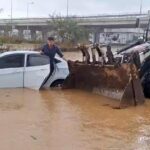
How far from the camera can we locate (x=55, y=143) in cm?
808

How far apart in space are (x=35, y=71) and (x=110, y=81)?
263 centimetres

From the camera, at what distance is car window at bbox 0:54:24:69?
1462cm

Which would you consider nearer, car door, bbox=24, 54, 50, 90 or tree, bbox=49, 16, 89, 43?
car door, bbox=24, 54, 50, 90

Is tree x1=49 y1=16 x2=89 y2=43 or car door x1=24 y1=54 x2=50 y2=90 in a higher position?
car door x1=24 y1=54 x2=50 y2=90

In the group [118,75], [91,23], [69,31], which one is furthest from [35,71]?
[91,23]

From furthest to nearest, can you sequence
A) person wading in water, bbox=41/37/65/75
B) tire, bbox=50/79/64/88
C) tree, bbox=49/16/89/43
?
tree, bbox=49/16/89/43
tire, bbox=50/79/64/88
person wading in water, bbox=41/37/65/75

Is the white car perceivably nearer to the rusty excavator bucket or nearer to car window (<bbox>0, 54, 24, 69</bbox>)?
car window (<bbox>0, 54, 24, 69</bbox>)

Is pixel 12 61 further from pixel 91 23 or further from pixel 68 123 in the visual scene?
pixel 91 23

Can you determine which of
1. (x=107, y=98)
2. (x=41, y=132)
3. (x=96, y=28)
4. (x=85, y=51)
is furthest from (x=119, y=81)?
(x=96, y=28)

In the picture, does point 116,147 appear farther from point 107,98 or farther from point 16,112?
point 107,98

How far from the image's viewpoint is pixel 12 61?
582 inches

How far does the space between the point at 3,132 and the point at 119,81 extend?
529cm

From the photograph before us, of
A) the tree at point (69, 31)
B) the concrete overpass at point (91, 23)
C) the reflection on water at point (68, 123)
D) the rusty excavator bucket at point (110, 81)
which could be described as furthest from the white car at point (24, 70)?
the tree at point (69, 31)

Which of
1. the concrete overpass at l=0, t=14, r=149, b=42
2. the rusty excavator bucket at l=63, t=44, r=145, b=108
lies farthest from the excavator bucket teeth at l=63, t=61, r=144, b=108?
the concrete overpass at l=0, t=14, r=149, b=42
